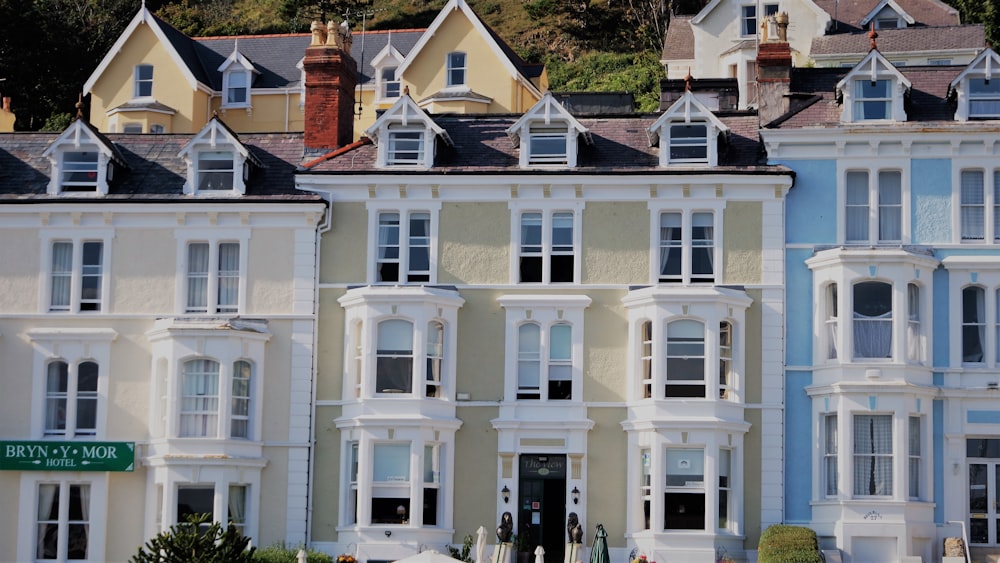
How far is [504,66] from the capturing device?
2623 inches

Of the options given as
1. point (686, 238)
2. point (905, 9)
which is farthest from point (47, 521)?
point (905, 9)

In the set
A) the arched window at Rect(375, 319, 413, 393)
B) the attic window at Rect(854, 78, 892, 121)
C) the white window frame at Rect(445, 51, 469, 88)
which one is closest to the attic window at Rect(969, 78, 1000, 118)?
the attic window at Rect(854, 78, 892, 121)

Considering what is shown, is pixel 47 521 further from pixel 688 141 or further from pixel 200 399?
pixel 688 141

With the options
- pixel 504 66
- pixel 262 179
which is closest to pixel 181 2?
pixel 504 66

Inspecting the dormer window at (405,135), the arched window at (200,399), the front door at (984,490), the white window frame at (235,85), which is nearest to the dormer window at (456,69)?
the white window frame at (235,85)

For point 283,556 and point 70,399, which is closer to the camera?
point 283,556

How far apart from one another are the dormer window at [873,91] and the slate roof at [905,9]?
3192 centimetres

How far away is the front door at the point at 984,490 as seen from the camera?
42.0 meters

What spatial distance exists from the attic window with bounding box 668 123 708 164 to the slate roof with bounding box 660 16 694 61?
32.9 meters

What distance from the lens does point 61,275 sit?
4512 cm

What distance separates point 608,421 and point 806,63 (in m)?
32.4

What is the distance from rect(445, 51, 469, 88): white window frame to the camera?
66.8m

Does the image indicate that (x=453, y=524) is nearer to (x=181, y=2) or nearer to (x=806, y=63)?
(x=806, y=63)

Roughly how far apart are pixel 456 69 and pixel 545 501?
1084 inches
